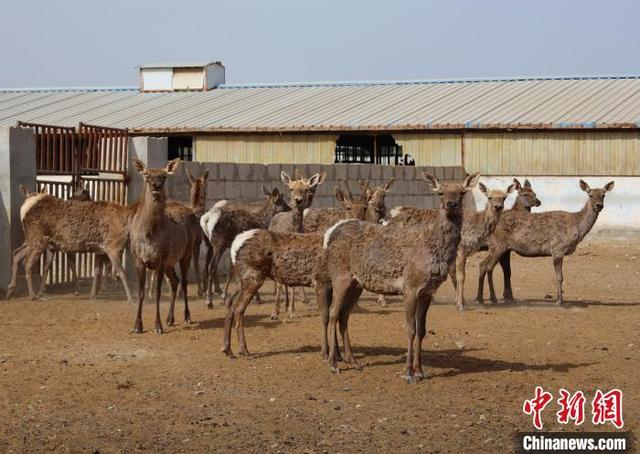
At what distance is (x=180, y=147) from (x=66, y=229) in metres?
19.9

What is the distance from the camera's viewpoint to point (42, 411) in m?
8.65

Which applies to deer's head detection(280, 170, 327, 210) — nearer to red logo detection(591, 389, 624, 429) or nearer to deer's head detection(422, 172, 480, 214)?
deer's head detection(422, 172, 480, 214)

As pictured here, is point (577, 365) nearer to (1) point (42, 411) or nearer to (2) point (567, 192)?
(1) point (42, 411)

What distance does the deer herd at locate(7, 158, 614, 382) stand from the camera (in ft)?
33.8

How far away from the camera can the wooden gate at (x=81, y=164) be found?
57.6 ft

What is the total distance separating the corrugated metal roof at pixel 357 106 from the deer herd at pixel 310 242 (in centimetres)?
1093

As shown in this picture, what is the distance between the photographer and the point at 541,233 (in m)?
16.3

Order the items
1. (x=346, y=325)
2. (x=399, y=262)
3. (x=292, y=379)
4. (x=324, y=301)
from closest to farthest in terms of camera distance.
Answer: (x=292, y=379), (x=399, y=262), (x=346, y=325), (x=324, y=301)

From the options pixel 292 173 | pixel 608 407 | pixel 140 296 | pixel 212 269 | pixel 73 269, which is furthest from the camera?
pixel 292 173

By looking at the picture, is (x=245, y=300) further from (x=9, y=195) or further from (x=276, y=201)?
(x=9, y=195)

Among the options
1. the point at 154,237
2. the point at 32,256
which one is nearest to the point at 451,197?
the point at 154,237

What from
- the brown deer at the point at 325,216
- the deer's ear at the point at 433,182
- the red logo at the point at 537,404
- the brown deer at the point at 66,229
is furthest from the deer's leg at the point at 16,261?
the red logo at the point at 537,404

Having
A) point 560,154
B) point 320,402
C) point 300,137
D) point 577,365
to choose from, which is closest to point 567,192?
point 560,154

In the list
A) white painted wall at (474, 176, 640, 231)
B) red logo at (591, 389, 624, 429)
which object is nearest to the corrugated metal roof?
white painted wall at (474, 176, 640, 231)
